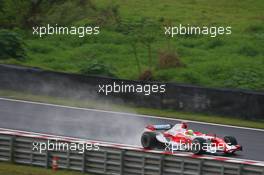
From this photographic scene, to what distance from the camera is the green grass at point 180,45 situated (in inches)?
1190

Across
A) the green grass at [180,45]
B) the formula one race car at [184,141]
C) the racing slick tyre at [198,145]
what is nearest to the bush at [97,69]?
the green grass at [180,45]

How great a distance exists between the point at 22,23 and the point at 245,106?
16.6 m

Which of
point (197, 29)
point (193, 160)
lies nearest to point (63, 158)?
point (193, 160)

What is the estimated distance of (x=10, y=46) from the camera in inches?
1258

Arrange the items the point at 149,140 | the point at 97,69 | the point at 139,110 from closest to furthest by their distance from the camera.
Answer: the point at 149,140 < the point at 139,110 < the point at 97,69

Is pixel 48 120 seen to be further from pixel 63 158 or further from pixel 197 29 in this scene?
pixel 197 29

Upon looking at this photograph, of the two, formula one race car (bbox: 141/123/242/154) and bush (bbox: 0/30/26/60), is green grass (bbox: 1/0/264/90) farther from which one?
formula one race car (bbox: 141/123/242/154)

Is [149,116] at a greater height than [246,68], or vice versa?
[246,68]

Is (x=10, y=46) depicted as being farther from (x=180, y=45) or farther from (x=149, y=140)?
(x=149, y=140)

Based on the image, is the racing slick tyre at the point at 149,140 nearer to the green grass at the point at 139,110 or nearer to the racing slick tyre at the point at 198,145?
the racing slick tyre at the point at 198,145

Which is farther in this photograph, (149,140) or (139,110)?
(139,110)

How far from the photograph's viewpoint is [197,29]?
35531mm

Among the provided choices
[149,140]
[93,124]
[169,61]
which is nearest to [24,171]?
[149,140]

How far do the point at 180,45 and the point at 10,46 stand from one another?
25.1 ft
